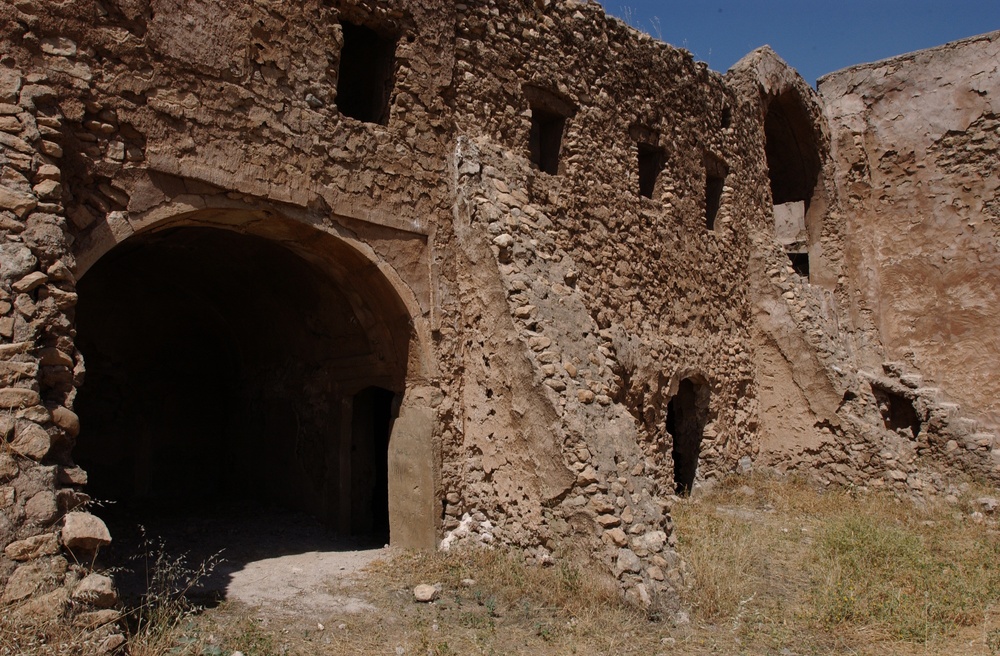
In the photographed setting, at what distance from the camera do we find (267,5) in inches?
254

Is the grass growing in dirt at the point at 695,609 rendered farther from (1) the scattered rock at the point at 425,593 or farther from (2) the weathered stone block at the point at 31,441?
(2) the weathered stone block at the point at 31,441

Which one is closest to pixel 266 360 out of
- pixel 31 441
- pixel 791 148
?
pixel 31 441

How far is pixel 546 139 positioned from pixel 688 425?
14.0 ft

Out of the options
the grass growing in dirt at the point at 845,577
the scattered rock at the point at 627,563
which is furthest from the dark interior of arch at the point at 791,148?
the scattered rock at the point at 627,563

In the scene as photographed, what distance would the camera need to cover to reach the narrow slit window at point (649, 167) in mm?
9953

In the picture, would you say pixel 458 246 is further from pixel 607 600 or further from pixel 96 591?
pixel 96 591

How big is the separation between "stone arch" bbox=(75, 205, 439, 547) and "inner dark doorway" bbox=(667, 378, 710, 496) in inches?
157

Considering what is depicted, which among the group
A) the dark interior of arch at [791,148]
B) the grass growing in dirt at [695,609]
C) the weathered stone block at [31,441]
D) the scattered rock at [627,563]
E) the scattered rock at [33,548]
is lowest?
the grass growing in dirt at [695,609]

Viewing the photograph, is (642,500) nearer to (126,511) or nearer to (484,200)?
(484,200)

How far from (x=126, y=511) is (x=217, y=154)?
17.9ft

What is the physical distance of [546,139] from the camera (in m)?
8.85

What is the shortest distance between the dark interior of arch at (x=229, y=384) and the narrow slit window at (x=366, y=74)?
1.69 metres

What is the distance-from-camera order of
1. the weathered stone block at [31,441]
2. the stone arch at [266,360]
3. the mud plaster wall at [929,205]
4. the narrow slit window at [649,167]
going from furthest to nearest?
the mud plaster wall at [929,205] < the narrow slit window at [649,167] < the stone arch at [266,360] < the weathered stone block at [31,441]

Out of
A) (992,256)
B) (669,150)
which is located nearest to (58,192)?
(669,150)
